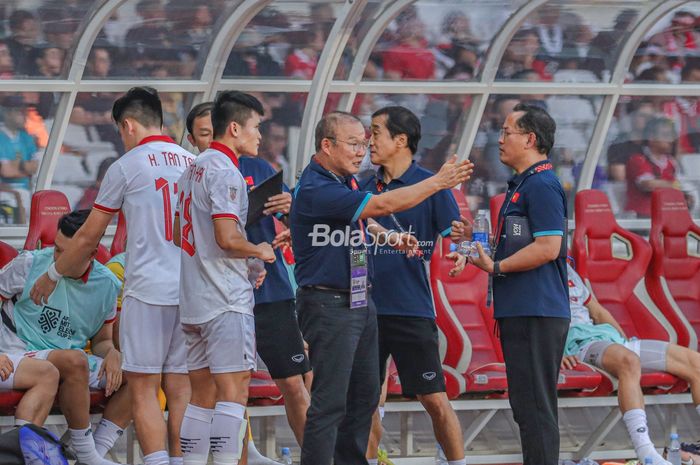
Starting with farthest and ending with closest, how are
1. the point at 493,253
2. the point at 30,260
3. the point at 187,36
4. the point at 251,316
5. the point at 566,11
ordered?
1. the point at 566,11
2. the point at 187,36
3. the point at 30,260
4. the point at 493,253
5. the point at 251,316

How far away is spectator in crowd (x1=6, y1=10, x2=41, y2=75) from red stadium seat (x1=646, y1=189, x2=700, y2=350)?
172 inches

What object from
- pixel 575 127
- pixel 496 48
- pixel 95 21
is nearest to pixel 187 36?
pixel 95 21

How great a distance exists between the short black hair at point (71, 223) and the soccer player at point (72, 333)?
0.09 feet

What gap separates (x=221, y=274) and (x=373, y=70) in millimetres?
4102

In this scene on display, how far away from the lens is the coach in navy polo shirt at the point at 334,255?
6.24m

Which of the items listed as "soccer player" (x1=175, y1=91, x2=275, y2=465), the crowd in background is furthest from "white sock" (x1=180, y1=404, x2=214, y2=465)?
the crowd in background

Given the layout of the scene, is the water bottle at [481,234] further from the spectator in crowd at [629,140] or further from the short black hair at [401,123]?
the spectator in crowd at [629,140]

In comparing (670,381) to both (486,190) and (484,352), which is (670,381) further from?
(486,190)

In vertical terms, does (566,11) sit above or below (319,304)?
above

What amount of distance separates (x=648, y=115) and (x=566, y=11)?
4.26 ft

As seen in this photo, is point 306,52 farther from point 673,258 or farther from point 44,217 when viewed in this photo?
point 673,258

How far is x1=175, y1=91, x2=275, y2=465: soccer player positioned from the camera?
6164mm

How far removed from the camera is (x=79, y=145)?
9445mm

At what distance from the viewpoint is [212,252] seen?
245 inches
